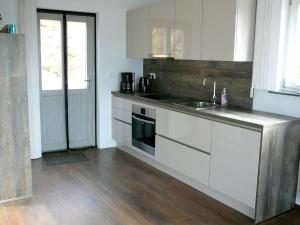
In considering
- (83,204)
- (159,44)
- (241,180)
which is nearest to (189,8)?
(159,44)

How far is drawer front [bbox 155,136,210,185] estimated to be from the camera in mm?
3451

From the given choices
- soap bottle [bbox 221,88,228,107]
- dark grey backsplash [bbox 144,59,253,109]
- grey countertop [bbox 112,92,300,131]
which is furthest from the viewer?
soap bottle [bbox 221,88,228,107]

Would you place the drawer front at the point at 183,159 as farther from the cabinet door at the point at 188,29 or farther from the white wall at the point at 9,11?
the white wall at the point at 9,11

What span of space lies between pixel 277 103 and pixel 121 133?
2.44m

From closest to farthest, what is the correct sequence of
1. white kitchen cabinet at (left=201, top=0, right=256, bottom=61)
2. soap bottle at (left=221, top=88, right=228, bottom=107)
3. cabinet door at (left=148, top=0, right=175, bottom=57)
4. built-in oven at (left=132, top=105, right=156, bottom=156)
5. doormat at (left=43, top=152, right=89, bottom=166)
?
white kitchen cabinet at (left=201, top=0, right=256, bottom=61) < soap bottle at (left=221, top=88, right=228, bottom=107) < cabinet door at (left=148, top=0, right=175, bottom=57) < built-in oven at (left=132, top=105, right=156, bottom=156) < doormat at (left=43, top=152, right=89, bottom=166)

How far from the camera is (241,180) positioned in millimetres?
3020

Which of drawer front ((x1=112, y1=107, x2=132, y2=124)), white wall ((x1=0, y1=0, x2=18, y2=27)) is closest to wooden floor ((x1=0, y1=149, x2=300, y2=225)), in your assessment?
drawer front ((x1=112, y1=107, x2=132, y2=124))

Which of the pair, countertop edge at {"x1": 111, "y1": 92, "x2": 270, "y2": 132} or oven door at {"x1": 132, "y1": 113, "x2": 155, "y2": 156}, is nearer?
countertop edge at {"x1": 111, "y1": 92, "x2": 270, "y2": 132}

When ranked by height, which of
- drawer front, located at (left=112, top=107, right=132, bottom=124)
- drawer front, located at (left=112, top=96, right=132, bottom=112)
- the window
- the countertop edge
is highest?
the window

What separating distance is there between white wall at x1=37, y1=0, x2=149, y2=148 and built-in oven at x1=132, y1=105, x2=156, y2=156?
2.34ft

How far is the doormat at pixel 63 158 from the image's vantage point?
14.8 feet

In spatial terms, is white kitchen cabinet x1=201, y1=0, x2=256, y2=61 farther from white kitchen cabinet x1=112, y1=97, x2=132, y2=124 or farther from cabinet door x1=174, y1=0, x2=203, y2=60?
white kitchen cabinet x1=112, y1=97, x2=132, y2=124

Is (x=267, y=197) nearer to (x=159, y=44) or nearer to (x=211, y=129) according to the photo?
Answer: (x=211, y=129)

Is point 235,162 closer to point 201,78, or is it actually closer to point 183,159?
point 183,159
